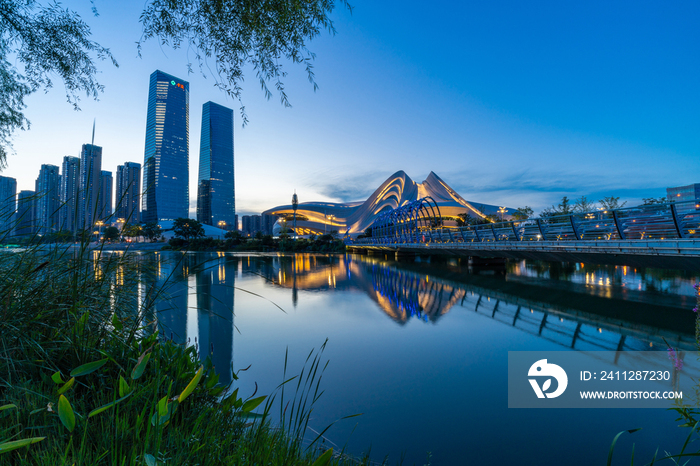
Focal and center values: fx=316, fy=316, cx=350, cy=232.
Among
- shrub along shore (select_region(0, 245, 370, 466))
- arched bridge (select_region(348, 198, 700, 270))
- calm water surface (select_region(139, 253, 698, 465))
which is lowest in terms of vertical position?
calm water surface (select_region(139, 253, 698, 465))

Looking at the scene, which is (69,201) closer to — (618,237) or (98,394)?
(98,394)

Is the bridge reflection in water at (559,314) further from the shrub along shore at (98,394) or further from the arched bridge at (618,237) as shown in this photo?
the shrub along shore at (98,394)

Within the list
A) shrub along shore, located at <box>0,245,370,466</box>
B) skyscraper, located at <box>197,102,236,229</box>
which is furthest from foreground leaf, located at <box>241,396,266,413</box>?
skyscraper, located at <box>197,102,236,229</box>

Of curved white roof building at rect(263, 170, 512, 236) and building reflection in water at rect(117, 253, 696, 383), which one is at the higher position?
curved white roof building at rect(263, 170, 512, 236)

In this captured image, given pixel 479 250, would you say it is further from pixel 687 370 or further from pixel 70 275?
pixel 70 275

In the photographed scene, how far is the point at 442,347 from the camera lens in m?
5.24

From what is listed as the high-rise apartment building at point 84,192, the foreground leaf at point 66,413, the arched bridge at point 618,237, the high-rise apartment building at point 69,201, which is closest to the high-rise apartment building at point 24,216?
the high-rise apartment building at point 69,201

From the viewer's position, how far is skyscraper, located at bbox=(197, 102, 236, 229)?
110625 mm

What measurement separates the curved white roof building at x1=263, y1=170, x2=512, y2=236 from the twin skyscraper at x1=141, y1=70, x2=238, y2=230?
24164 millimetres

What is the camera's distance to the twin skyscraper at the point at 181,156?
59550 millimetres

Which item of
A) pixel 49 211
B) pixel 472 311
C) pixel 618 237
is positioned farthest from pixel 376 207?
pixel 49 211

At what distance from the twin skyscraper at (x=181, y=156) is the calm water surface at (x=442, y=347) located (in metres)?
2.97

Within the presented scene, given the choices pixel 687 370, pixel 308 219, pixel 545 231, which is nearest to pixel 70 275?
pixel 687 370

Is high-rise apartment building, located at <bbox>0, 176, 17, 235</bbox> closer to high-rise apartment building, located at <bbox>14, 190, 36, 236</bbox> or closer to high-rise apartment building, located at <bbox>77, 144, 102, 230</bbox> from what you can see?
high-rise apartment building, located at <bbox>14, 190, 36, 236</bbox>
